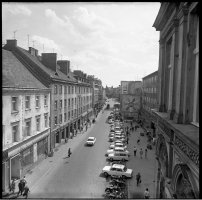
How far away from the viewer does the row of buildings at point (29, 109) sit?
17047 millimetres

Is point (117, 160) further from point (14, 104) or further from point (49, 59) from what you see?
point (49, 59)

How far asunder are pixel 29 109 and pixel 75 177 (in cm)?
784

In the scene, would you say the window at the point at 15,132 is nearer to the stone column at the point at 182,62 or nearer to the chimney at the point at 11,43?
the chimney at the point at 11,43

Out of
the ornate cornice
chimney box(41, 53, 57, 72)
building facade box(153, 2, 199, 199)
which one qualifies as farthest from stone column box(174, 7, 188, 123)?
chimney box(41, 53, 57, 72)

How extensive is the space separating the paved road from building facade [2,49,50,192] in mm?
2337

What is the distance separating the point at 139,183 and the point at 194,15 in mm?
15032

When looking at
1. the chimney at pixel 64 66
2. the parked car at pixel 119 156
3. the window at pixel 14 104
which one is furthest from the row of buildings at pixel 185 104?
the chimney at pixel 64 66

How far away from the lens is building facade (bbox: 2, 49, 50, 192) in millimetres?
16594

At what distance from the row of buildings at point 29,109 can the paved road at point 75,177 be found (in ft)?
8.04

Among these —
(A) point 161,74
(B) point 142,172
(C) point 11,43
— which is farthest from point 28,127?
(A) point 161,74

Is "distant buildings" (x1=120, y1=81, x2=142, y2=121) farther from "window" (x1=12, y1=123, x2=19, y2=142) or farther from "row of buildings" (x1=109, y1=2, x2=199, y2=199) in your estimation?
"row of buildings" (x1=109, y1=2, x2=199, y2=199)

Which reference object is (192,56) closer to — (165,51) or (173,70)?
(173,70)

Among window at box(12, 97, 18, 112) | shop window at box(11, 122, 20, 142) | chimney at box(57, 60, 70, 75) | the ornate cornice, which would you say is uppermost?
chimney at box(57, 60, 70, 75)

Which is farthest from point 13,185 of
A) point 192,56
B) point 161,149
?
point 192,56
